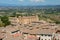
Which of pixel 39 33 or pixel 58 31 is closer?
pixel 39 33

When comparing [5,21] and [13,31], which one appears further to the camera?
[5,21]

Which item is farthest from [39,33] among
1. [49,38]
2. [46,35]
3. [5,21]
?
[5,21]

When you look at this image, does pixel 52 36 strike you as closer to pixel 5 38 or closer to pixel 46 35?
pixel 46 35

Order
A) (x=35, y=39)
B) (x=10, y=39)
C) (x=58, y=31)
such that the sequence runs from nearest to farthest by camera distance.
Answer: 1. (x=10, y=39)
2. (x=35, y=39)
3. (x=58, y=31)

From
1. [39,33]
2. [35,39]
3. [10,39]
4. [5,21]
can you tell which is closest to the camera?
[10,39]

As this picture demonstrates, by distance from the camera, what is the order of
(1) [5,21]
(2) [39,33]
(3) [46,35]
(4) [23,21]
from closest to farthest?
(3) [46,35] < (2) [39,33] < (1) [5,21] < (4) [23,21]

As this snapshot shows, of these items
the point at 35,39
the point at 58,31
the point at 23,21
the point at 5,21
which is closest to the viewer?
the point at 35,39

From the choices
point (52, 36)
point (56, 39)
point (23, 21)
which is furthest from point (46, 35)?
point (23, 21)

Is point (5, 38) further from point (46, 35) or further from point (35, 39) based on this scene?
point (46, 35)
